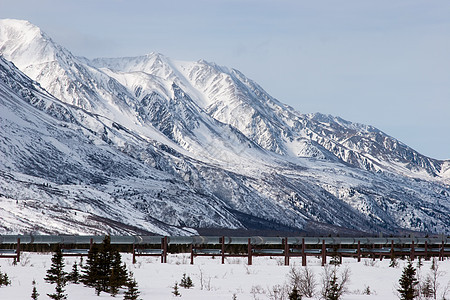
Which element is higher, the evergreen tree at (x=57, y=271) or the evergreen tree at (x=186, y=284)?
the evergreen tree at (x=57, y=271)

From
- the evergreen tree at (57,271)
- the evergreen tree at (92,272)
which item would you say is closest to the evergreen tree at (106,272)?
the evergreen tree at (92,272)

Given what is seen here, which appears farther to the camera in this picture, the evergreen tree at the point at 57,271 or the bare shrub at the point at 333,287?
the evergreen tree at the point at 57,271

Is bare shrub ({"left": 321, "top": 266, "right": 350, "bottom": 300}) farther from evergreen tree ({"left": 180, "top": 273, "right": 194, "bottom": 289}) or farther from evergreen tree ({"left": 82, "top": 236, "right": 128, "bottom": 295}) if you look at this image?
evergreen tree ({"left": 82, "top": 236, "right": 128, "bottom": 295})

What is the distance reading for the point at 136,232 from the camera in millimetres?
155125

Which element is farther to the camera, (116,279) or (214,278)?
(214,278)

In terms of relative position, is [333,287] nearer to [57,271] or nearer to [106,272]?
[106,272]

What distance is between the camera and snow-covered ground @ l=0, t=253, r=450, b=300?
1172 inches

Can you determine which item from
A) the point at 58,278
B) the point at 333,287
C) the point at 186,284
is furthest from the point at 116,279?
the point at 333,287

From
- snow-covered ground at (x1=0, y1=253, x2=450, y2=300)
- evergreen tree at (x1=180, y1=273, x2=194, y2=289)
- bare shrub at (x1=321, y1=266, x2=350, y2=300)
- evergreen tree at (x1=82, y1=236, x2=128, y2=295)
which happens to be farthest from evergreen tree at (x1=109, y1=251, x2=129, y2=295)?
bare shrub at (x1=321, y1=266, x2=350, y2=300)

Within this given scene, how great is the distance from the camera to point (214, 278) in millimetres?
37125

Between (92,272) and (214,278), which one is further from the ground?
(92,272)

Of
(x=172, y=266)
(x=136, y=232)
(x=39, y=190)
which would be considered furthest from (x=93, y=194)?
(x=172, y=266)

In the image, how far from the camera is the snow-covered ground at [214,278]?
29.8 metres

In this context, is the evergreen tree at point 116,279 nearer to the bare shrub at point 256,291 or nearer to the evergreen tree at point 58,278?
the evergreen tree at point 58,278
